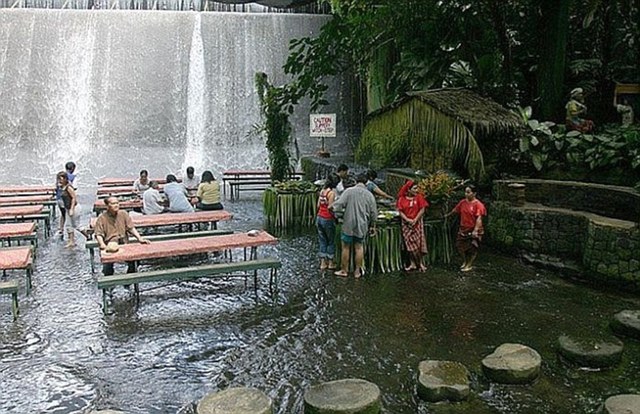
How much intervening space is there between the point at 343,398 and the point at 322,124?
34.8 ft

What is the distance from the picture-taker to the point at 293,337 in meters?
6.64

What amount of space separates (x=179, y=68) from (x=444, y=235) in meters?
13.9

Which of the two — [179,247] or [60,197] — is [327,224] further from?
[60,197]

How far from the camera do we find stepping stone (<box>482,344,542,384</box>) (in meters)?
5.50

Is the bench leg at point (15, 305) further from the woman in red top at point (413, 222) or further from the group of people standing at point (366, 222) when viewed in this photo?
the woman in red top at point (413, 222)

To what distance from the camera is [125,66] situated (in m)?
20.8

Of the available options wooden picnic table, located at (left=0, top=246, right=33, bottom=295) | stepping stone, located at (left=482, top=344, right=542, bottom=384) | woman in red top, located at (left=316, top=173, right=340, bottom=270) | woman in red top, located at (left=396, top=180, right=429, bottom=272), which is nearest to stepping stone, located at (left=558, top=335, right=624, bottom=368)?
stepping stone, located at (left=482, top=344, right=542, bottom=384)

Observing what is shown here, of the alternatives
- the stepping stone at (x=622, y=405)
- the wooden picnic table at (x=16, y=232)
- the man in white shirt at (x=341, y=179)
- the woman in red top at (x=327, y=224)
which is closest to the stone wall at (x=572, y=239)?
the man in white shirt at (x=341, y=179)

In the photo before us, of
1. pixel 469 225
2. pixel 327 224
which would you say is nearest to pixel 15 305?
pixel 327 224

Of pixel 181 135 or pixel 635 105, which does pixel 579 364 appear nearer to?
pixel 635 105

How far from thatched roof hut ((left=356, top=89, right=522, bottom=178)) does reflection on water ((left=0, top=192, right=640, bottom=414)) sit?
246cm

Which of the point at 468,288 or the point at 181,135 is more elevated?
the point at 181,135

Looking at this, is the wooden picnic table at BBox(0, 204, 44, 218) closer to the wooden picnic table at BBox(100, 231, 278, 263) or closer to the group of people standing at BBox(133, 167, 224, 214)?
the group of people standing at BBox(133, 167, 224, 214)

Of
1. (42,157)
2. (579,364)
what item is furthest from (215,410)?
(42,157)
